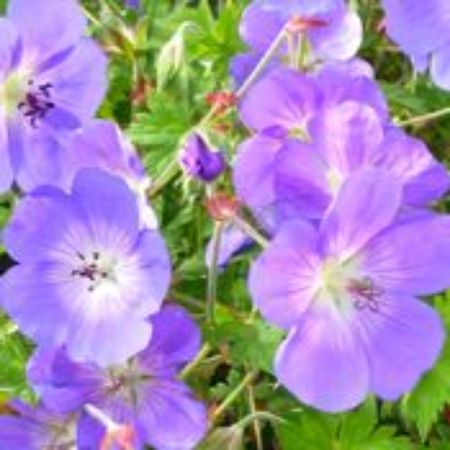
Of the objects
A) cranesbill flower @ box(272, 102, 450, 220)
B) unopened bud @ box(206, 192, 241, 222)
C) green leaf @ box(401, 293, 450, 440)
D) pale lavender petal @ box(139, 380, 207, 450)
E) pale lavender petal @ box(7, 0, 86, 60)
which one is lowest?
green leaf @ box(401, 293, 450, 440)

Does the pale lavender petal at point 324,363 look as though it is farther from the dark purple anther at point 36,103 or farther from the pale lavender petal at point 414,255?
the dark purple anther at point 36,103

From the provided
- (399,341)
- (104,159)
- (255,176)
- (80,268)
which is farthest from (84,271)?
(399,341)

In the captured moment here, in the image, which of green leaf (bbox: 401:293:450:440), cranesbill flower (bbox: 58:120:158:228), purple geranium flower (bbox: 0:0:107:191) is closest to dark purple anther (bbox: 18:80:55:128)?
purple geranium flower (bbox: 0:0:107:191)

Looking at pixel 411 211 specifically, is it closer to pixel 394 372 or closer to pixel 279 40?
pixel 394 372

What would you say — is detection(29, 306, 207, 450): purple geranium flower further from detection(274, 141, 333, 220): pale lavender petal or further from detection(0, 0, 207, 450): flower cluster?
detection(274, 141, 333, 220): pale lavender petal

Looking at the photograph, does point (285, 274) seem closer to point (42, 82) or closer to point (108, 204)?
point (108, 204)

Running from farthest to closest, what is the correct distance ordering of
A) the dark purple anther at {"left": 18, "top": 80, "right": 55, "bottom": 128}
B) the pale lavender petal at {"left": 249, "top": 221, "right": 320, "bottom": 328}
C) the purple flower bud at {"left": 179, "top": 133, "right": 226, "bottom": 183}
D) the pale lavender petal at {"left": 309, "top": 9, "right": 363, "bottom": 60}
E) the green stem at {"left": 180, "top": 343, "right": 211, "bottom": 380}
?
1. the pale lavender petal at {"left": 309, "top": 9, "right": 363, "bottom": 60}
2. the dark purple anther at {"left": 18, "top": 80, "right": 55, "bottom": 128}
3. the green stem at {"left": 180, "top": 343, "right": 211, "bottom": 380}
4. the purple flower bud at {"left": 179, "top": 133, "right": 226, "bottom": 183}
5. the pale lavender petal at {"left": 249, "top": 221, "right": 320, "bottom": 328}

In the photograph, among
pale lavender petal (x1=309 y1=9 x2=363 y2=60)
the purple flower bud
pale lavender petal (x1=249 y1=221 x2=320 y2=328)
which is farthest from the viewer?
pale lavender petal (x1=309 y1=9 x2=363 y2=60)

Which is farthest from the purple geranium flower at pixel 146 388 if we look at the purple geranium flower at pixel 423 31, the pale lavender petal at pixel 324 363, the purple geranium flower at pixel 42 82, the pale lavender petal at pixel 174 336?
the purple geranium flower at pixel 423 31
